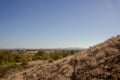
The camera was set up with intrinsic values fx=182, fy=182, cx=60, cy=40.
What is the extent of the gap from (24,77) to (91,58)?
368 inches

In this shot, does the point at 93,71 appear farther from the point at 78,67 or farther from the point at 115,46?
the point at 115,46

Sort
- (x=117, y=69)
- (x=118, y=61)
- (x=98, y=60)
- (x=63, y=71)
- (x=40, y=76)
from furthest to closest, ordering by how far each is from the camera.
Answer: (x=40, y=76) < (x=63, y=71) < (x=98, y=60) < (x=118, y=61) < (x=117, y=69)

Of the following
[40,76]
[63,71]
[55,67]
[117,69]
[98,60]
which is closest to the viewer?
[117,69]

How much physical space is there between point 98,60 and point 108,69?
3017mm

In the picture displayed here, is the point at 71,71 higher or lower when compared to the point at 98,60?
lower

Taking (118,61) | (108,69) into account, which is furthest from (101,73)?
(118,61)

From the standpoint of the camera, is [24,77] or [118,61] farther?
[24,77]

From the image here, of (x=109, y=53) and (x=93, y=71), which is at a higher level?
(x=109, y=53)

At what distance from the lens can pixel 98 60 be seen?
19219 millimetres

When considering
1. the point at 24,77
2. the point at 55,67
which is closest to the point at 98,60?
the point at 55,67

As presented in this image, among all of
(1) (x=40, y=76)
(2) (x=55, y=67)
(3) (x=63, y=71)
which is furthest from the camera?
(2) (x=55, y=67)

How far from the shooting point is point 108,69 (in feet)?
53.3

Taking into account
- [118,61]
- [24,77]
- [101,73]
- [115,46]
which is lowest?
[24,77]

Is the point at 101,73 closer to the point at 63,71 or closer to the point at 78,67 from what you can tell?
the point at 78,67
